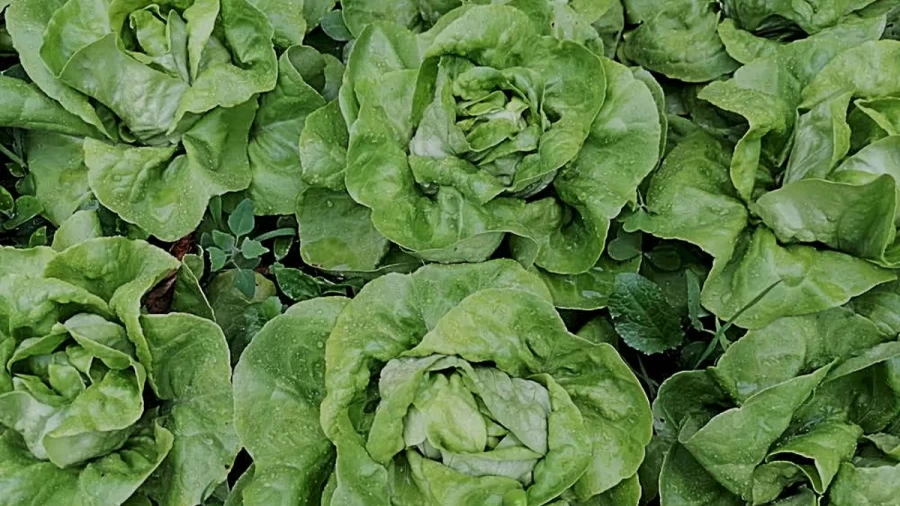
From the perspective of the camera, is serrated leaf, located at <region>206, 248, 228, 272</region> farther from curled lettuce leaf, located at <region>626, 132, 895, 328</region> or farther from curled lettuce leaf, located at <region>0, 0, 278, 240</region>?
curled lettuce leaf, located at <region>626, 132, 895, 328</region>

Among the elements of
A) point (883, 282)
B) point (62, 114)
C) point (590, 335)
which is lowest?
point (590, 335)

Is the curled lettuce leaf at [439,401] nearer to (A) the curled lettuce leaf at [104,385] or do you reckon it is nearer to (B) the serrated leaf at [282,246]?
(A) the curled lettuce leaf at [104,385]

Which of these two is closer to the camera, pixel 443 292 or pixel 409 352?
pixel 409 352

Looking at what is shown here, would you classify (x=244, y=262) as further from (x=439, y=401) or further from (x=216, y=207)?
(x=439, y=401)

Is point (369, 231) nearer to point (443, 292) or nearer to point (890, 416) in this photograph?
point (443, 292)

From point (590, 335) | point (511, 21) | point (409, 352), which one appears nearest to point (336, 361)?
point (409, 352)

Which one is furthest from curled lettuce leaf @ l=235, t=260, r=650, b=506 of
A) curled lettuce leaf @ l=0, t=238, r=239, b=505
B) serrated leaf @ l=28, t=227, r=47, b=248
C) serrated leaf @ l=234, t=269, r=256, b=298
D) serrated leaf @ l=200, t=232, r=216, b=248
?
serrated leaf @ l=28, t=227, r=47, b=248
